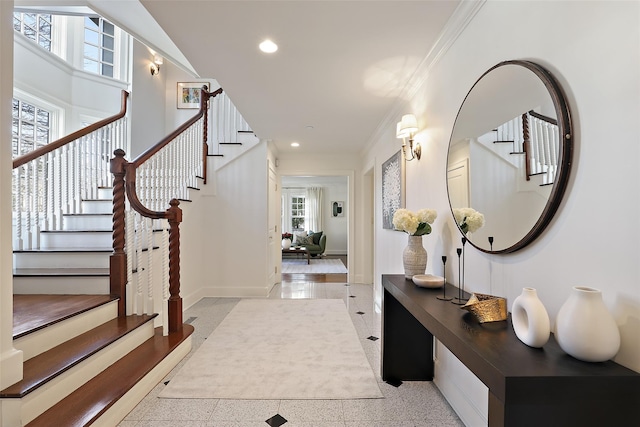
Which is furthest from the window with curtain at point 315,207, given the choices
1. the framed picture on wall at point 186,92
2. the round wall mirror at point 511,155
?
the round wall mirror at point 511,155

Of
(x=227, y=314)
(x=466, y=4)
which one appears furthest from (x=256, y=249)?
(x=466, y=4)

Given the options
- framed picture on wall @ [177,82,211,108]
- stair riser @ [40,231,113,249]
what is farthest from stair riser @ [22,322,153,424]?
framed picture on wall @ [177,82,211,108]

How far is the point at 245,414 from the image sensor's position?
5.82ft

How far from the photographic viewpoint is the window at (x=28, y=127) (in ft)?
12.6

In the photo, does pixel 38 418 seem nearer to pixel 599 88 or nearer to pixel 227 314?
pixel 227 314

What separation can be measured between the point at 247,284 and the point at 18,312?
8.92ft

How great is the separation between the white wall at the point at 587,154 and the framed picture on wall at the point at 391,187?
4.69 ft

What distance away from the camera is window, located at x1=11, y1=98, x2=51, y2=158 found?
12.6 feet

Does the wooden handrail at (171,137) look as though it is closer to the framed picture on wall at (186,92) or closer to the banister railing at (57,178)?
the banister railing at (57,178)

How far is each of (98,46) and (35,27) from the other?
2.88ft

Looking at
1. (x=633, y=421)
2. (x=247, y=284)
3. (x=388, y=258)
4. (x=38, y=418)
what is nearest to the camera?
(x=633, y=421)

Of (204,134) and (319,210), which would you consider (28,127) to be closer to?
(204,134)

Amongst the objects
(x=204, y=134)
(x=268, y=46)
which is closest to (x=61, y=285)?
(x=268, y=46)

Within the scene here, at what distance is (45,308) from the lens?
206cm
